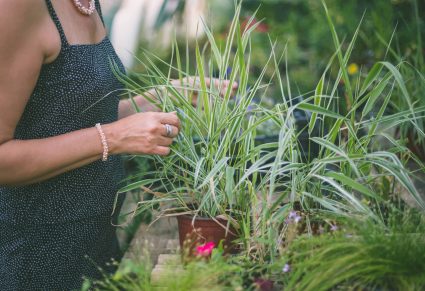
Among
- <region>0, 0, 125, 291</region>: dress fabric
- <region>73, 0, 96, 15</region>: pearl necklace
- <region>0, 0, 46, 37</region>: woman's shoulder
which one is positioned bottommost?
<region>0, 0, 125, 291</region>: dress fabric

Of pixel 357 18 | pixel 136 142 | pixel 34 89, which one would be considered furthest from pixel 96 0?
pixel 357 18

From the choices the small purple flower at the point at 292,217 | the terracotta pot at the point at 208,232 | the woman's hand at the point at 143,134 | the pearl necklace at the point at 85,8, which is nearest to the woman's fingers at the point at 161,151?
the woman's hand at the point at 143,134

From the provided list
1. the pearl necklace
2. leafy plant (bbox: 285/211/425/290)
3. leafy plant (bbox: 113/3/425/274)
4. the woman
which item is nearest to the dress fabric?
the woman

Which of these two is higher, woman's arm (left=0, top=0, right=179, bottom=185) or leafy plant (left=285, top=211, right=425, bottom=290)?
woman's arm (left=0, top=0, right=179, bottom=185)

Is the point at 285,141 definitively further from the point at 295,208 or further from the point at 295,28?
the point at 295,28

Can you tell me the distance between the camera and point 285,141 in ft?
5.20

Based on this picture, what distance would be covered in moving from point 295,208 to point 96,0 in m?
1.01

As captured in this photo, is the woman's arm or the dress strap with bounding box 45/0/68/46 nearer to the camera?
the woman's arm

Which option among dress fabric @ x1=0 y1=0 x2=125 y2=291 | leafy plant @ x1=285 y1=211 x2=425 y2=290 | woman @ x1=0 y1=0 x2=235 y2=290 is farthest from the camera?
dress fabric @ x1=0 y1=0 x2=125 y2=291

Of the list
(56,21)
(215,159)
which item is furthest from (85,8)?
(215,159)

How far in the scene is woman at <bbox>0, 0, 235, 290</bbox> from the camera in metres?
1.67

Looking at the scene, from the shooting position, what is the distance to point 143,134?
175 cm

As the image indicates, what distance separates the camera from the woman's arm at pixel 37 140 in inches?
63.3

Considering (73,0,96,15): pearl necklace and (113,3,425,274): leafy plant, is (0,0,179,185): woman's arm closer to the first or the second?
(113,3,425,274): leafy plant
